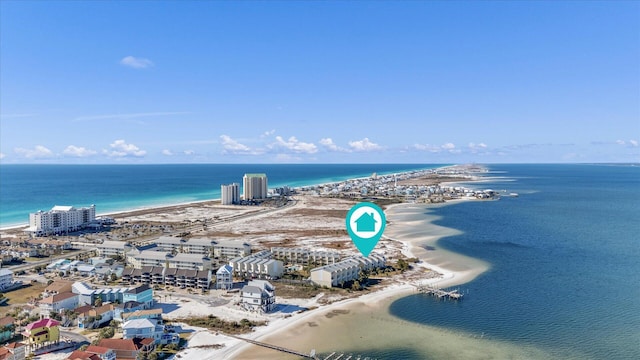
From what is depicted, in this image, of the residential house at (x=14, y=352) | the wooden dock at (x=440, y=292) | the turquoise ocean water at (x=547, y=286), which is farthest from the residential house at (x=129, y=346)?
the wooden dock at (x=440, y=292)

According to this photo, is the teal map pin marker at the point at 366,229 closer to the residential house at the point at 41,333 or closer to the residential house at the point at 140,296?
the residential house at the point at 140,296

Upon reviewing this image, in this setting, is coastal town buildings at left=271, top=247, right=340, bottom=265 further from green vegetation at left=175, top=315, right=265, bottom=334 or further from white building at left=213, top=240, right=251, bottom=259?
green vegetation at left=175, top=315, right=265, bottom=334

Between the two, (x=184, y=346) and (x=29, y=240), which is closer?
(x=184, y=346)

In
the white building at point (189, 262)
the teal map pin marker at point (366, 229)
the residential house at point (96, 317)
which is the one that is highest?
the teal map pin marker at point (366, 229)

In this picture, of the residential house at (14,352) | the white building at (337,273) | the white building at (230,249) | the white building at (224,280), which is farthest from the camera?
the white building at (230,249)

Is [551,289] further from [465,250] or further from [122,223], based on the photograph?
[122,223]

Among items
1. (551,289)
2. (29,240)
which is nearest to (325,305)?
(551,289)

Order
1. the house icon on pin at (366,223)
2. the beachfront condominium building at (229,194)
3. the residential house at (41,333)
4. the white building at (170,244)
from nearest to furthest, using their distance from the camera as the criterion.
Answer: the residential house at (41,333), the house icon on pin at (366,223), the white building at (170,244), the beachfront condominium building at (229,194)
